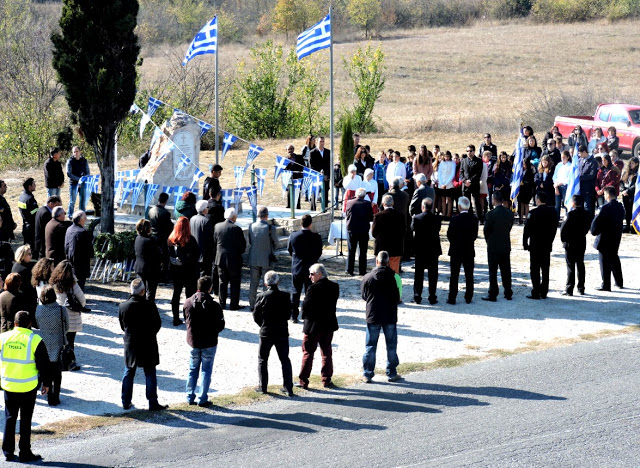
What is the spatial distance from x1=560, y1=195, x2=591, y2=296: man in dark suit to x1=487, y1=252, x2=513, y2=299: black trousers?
0.98 metres

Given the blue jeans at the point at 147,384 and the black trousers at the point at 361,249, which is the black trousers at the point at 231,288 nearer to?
the black trousers at the point at 361,249

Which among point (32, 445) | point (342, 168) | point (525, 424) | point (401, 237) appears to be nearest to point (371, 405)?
point (525, 424)

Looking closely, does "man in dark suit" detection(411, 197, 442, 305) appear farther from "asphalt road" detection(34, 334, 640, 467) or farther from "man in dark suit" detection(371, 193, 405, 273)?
"asphalt road" detection(34, 334, 640, 467)

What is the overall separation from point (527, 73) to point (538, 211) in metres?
44.2

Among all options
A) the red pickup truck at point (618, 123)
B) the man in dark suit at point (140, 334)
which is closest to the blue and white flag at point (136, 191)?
the man in dark suit at point (140, 334)

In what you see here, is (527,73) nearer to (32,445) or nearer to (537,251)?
(537,251)

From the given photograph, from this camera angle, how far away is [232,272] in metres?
14.2

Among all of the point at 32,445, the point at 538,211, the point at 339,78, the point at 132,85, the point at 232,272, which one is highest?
the point at 339,78

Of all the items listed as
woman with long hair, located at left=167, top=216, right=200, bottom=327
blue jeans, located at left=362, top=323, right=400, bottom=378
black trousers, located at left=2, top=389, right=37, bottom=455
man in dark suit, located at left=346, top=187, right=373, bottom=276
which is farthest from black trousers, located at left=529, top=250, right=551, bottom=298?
black trousers, located at left=2, top=389, right=37, bottom=455

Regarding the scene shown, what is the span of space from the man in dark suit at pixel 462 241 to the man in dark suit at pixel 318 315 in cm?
421

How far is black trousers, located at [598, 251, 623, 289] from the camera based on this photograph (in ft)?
51.2

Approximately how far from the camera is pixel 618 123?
31125 millimetres

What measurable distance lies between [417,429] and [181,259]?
211 inches

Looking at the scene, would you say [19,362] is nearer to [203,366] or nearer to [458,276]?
[203,366]
